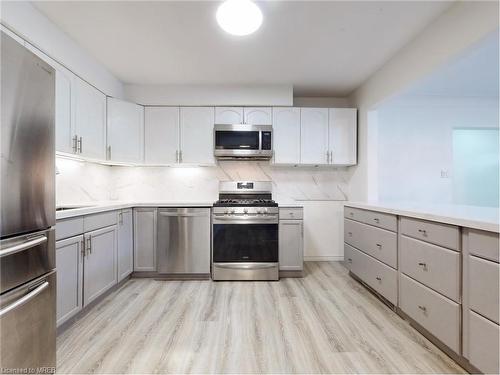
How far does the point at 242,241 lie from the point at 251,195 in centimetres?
83

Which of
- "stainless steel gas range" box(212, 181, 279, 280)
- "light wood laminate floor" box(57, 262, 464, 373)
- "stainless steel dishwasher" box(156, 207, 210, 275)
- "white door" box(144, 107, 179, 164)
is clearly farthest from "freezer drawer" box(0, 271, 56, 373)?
"white door" box(144, 107, 179, 164)

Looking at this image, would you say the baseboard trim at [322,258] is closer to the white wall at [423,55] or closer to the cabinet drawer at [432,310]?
the white wall at [423,55]

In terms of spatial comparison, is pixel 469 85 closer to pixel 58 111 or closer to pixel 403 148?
pixel 403 148

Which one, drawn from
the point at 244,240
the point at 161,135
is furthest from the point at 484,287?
the point at 161,135

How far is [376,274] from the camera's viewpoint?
2277mm

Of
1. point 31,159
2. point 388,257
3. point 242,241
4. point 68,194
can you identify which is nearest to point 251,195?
point 242,241

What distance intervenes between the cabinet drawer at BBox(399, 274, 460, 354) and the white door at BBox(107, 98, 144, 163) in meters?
3.11

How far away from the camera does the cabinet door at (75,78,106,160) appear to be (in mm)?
2361

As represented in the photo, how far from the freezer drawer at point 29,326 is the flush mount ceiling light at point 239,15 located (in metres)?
1.87

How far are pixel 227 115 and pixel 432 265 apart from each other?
2651 mm

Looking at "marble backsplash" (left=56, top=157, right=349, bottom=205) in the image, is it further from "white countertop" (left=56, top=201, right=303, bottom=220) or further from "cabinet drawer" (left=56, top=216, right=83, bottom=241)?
"cabinet drawer" (left=56, top=216, right=83, bottom=241)

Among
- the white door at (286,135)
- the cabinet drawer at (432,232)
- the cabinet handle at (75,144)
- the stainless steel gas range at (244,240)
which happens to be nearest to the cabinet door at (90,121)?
the cabinet handle at (75,144)

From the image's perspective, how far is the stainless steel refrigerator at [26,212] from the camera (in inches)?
38.6

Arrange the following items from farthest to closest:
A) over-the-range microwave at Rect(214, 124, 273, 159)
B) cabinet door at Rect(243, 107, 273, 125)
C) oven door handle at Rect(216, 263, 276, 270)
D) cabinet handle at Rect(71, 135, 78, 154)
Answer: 1. cabinet door at Rect(243, 107, 273, 125)
2. over-the-range microwave at Rect(214, 124, 273, 159)
3. oven door handle at Rect(216, 263, 276, 270)
4. cabinet handle at Rect(71, 135, 78, 154)
